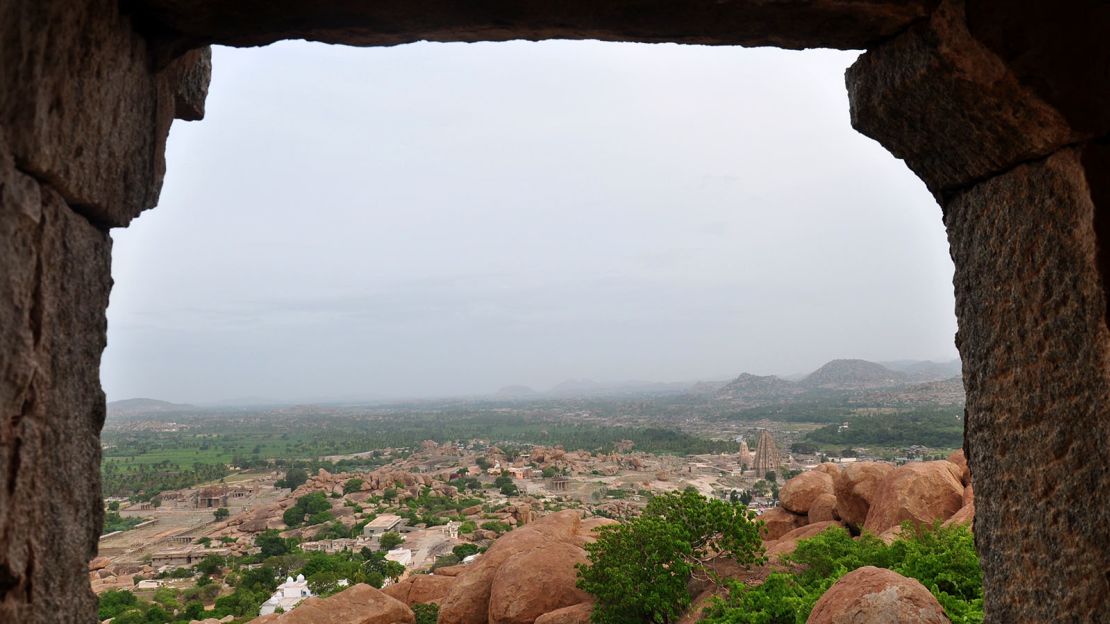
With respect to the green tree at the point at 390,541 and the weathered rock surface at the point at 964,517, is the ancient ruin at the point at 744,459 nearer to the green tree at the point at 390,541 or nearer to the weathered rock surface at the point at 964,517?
the green tree at the point at 390,541

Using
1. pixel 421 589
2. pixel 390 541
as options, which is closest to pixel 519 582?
pixel 421 589

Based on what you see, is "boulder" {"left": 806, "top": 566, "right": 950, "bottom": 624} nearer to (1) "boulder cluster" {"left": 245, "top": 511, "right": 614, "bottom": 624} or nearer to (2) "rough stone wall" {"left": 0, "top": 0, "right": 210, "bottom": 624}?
(1) "boulder cluster" {"left": 245, "top": 511, "right": 614, "bottom": 624}

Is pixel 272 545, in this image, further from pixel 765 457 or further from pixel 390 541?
pixel 765 457

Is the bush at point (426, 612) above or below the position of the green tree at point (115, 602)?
above

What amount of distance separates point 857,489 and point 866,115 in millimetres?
12483

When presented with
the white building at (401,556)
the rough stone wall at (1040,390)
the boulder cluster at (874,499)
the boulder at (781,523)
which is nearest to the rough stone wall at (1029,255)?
the rough stone wall at (1040,390)

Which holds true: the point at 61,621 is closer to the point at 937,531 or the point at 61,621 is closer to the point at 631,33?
the point at 631,33

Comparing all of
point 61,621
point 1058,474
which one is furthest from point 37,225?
point 1058,474

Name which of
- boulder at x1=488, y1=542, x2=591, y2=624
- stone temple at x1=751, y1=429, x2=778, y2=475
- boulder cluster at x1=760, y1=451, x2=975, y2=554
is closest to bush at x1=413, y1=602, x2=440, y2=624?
boulder at x1=488, y1=542, x2=591, y2=624

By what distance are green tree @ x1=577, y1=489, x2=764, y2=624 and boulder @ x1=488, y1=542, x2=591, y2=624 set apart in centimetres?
43

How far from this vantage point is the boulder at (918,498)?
11.4 m

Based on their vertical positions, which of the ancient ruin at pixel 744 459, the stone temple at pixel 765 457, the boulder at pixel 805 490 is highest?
the boulder at pixel 805 490

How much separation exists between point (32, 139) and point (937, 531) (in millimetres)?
10219

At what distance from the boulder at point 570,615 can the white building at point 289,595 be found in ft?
49.8
